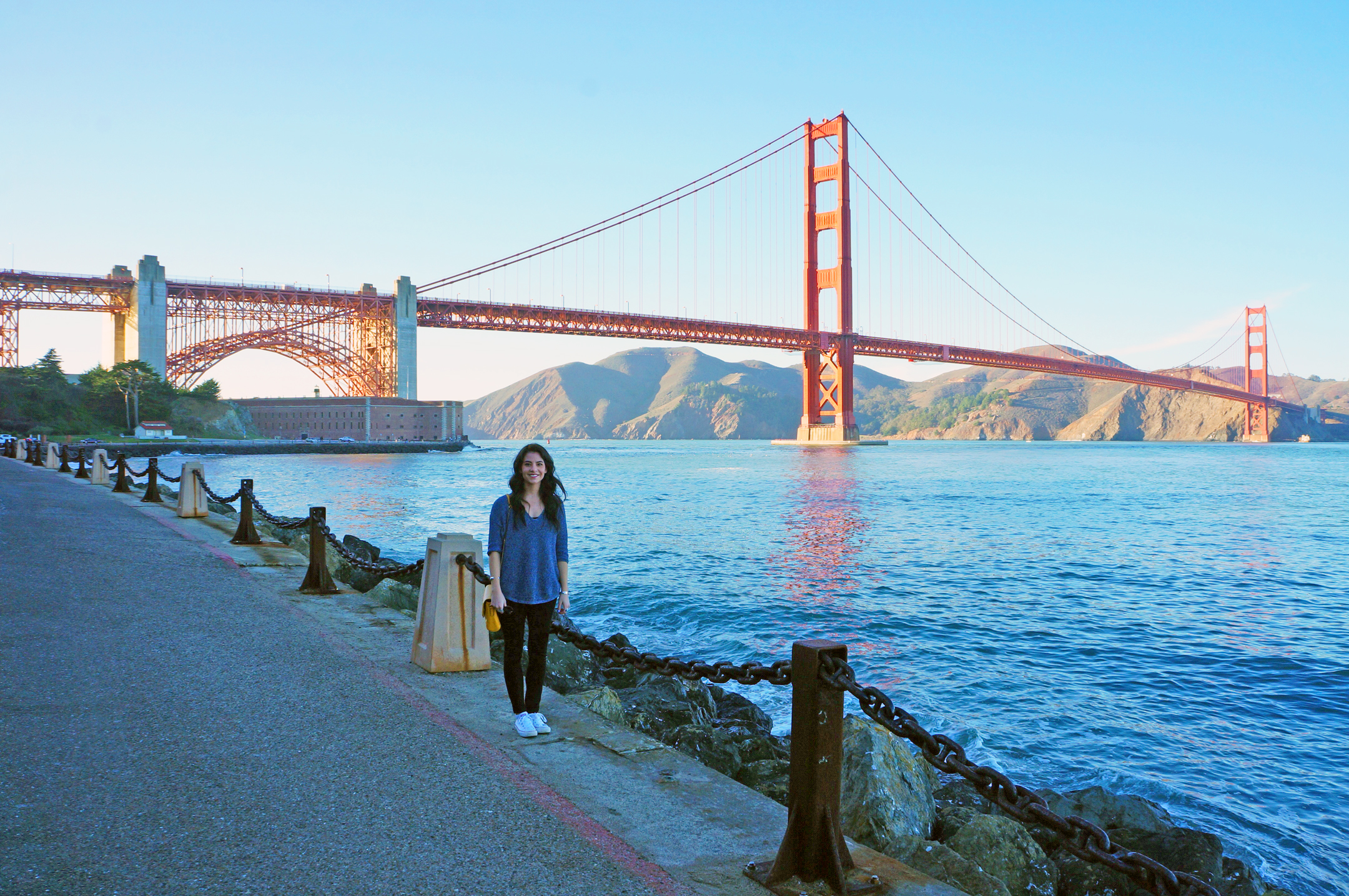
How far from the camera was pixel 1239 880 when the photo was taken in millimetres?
4664

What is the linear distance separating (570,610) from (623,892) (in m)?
11.0

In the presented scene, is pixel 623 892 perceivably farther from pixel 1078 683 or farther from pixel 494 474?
pixel 494 474

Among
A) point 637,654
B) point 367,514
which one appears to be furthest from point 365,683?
point 367,514

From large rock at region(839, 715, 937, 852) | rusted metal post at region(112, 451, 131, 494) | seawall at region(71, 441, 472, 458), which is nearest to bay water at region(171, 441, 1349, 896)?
large rock at region(839, 715, 937, 852)

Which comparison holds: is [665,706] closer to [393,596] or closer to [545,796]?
[545,796]

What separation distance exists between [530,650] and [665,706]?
2093mm

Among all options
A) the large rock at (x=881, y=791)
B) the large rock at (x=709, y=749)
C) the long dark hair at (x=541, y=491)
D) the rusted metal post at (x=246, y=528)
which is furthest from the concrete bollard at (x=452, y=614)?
the rusted metal post at (x=246, y=528)

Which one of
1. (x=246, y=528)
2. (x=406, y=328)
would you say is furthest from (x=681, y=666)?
(x=406, y=328)

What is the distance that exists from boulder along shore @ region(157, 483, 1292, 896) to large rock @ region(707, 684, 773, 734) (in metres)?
0.25

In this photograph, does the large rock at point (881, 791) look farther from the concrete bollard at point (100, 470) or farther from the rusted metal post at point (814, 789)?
the concrete bollard at point (100, 470)

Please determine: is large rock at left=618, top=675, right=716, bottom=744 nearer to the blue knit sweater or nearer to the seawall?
the blue knit sweater

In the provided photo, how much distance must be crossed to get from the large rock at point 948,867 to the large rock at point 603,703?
1993 mm

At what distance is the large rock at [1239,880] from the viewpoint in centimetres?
458

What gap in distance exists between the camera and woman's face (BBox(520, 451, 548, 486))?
183 inches
